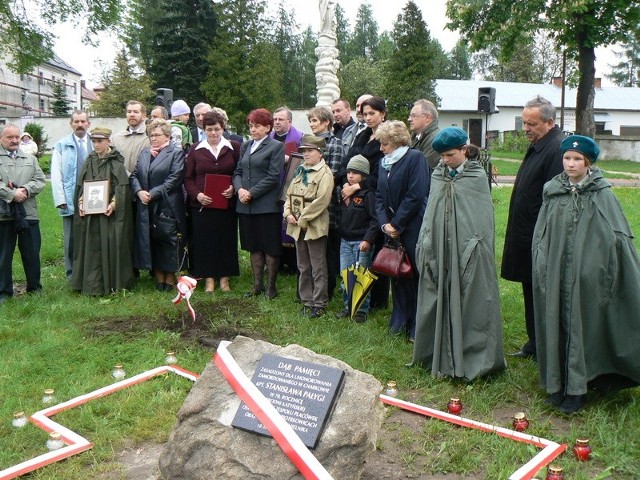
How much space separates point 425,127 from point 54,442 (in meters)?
3.91

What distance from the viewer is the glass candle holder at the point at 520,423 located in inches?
162

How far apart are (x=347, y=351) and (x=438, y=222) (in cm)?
141

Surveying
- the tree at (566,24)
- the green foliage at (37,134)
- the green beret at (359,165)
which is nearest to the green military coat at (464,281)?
the green beret at (359,165)

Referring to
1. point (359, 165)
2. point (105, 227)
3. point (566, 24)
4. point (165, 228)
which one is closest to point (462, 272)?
point (359, 165)

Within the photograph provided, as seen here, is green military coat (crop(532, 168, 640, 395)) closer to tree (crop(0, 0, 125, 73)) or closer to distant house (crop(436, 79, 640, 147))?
tree (crop(0, 0, 125, 73))

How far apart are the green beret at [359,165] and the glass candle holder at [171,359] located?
92.5 inches

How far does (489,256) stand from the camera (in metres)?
4.81

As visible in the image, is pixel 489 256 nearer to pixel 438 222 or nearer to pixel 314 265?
pixel 438 222

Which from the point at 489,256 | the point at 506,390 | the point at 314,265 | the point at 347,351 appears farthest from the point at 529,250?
the point at 314,265

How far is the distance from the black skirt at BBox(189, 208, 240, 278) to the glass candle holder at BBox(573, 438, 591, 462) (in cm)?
479

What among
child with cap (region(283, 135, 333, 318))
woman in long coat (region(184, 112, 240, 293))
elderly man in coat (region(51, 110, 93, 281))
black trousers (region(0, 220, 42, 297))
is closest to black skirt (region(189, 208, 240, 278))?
woman in long coat (region(184, 112, 240, 293))

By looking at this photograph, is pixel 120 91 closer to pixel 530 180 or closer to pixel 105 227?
pixel 105 227

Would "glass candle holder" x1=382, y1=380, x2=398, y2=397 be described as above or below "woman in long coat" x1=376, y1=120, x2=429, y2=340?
below

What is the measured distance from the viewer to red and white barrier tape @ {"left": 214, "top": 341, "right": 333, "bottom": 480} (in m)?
3.09
